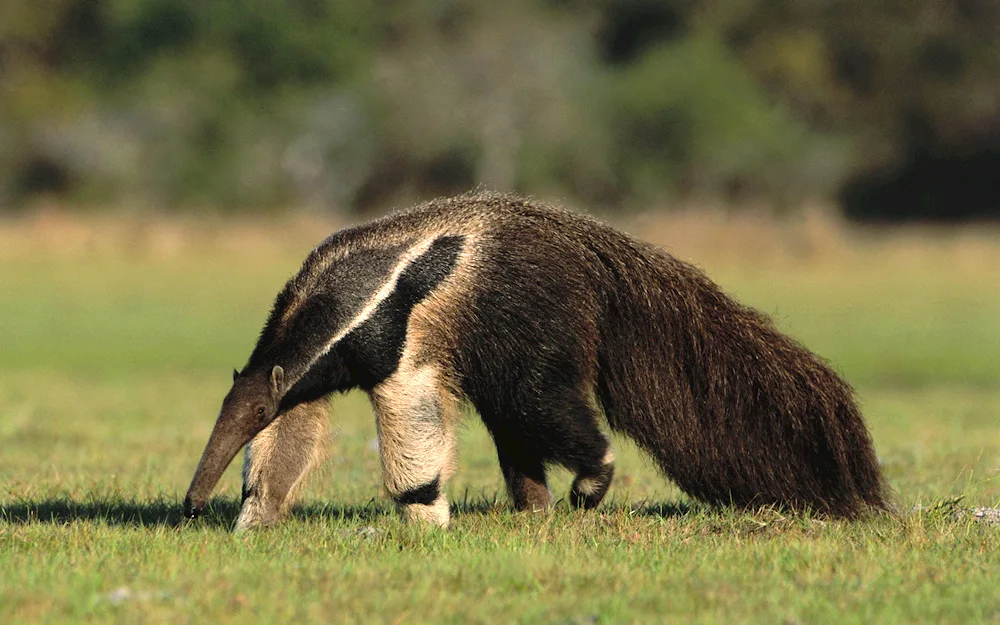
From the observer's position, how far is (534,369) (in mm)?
6895

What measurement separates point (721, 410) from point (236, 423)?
2.33m

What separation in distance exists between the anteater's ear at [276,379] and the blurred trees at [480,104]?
149ft

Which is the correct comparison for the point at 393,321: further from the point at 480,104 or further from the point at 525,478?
the point at 480,104

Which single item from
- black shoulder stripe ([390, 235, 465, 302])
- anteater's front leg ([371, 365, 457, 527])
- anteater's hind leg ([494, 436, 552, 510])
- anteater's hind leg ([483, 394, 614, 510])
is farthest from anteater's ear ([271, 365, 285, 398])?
anteater's hind leg ([494, 436, 552, 510])

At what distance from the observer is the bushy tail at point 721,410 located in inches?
284

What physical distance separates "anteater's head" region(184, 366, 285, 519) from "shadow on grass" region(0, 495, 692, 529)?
0.50 m

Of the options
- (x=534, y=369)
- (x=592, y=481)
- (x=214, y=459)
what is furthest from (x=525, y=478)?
(x=214, y=459)

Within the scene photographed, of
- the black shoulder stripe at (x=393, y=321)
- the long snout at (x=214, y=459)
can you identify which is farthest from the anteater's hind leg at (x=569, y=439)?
the long snout at (x=214, y=459)

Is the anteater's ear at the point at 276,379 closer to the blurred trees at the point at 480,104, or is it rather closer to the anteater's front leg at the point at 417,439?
the anteater's front leg at the point at 417,439

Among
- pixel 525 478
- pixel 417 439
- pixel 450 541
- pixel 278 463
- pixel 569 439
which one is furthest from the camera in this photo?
pixel 525 478

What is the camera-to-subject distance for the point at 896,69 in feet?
216

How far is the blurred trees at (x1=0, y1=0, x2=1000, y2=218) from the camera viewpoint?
175ft

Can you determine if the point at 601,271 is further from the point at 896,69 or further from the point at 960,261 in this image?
the point at 896,69

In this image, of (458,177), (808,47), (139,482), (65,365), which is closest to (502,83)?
(458,177)
